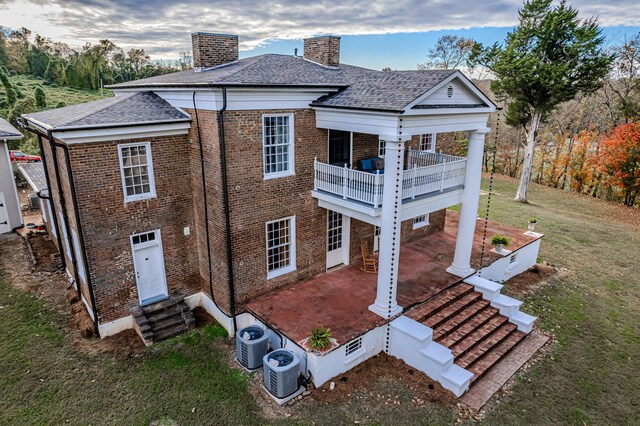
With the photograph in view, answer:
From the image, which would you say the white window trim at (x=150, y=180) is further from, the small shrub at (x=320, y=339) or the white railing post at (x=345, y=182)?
the small shrub at (x=320, y=339)

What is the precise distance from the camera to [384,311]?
10797 millimetres

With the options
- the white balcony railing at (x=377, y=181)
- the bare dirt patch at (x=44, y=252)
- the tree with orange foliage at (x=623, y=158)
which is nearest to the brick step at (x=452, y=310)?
the white balcony railing at (x=377, y=181)

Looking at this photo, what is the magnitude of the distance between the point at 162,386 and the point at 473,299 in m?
9.65

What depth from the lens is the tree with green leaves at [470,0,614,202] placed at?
2192cm

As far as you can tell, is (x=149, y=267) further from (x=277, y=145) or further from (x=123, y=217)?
(x=277, y=145)

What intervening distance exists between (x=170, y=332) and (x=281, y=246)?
4206mm

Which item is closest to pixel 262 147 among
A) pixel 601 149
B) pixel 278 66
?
pixel 278 66

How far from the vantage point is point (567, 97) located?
23500 millimetres

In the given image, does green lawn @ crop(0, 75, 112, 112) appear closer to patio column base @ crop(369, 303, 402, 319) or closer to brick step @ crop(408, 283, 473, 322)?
patio column base @ crop(369, 303, 402, 319)

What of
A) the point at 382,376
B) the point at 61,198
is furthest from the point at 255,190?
the point at 382,376

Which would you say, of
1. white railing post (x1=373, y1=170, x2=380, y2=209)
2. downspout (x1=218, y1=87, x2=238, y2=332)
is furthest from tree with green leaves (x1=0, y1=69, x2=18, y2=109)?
white railing post (x1=373, y1=170, x2=380, y2=209)

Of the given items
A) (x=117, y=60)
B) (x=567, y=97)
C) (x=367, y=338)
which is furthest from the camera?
(x=117, y=60)

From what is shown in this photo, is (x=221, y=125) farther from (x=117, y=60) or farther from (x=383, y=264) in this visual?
(x=117, y=60)

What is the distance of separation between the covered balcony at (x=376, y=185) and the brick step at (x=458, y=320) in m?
3.48
